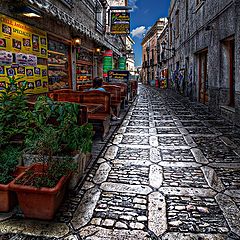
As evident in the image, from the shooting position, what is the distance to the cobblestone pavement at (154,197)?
7.37 feet

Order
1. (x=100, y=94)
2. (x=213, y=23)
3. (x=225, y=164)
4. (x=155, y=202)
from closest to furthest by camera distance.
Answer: (x=155, y=202) → (x=225, y=164) → (x=100, y=94) → (x=213, y=23)

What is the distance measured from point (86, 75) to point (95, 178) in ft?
32.6

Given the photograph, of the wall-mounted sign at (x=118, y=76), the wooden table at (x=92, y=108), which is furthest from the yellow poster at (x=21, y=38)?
the wall-mounted sign at (x=118, y=76)

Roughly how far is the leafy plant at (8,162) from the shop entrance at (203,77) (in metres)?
9.53

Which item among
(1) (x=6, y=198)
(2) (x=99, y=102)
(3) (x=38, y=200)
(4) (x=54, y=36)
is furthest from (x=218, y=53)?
(1) (x=6, y=198)

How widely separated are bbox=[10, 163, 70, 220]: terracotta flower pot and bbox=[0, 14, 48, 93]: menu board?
2.62m

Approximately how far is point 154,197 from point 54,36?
22.4 feet

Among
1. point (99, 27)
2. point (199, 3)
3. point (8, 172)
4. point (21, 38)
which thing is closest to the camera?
point (8, 172)

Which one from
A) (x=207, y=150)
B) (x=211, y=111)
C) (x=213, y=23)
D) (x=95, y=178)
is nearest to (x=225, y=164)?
(x=207, y=150)

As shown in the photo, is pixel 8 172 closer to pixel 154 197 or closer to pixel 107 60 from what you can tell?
pixel 154 197

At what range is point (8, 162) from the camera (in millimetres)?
2869

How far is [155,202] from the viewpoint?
274 centimetres

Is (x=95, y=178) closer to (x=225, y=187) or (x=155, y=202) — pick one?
(x=155, y=202)

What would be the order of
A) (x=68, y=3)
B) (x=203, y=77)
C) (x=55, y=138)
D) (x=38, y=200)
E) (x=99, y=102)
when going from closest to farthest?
(x=38, y=200) < (x=55, y=138) < (x=99, y=102) < (x=68, y=3) < (x=203, y=77)
